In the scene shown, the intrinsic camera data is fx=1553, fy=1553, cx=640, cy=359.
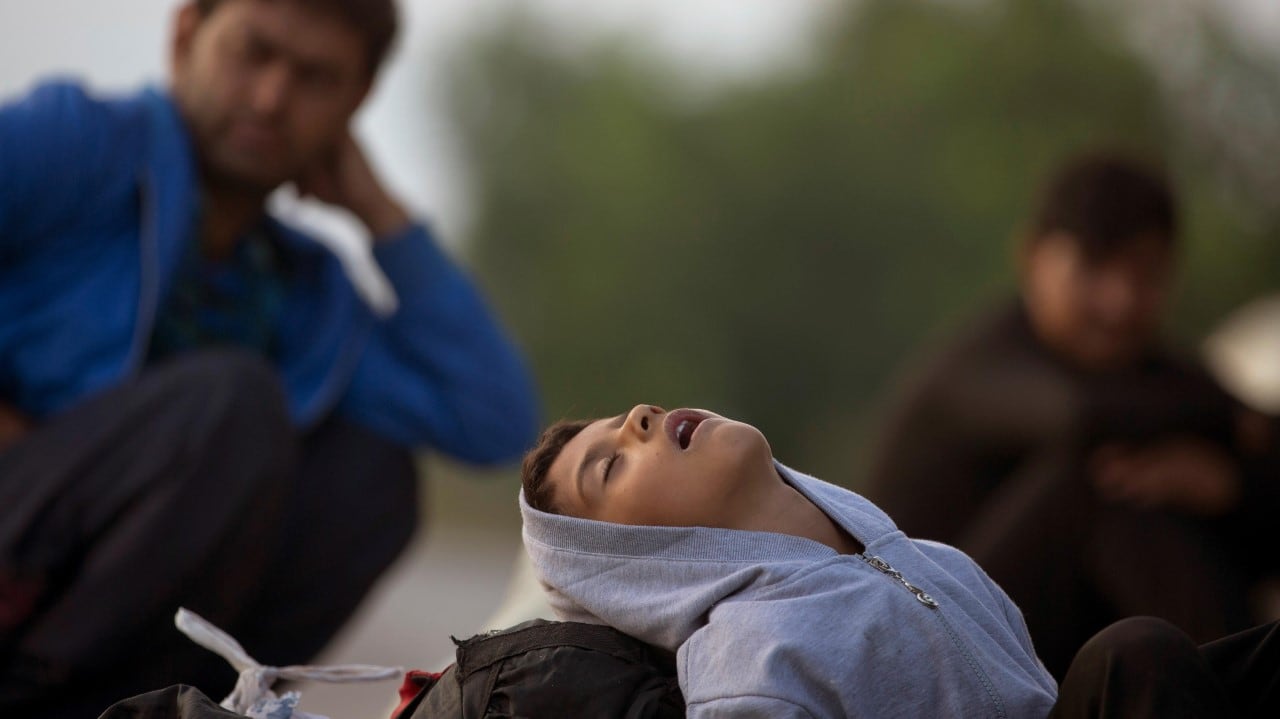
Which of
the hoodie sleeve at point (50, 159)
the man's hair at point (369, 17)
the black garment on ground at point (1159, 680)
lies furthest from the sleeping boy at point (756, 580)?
the man's hair at point (369, 17)

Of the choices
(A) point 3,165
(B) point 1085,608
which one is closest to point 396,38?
(A) point 3,165

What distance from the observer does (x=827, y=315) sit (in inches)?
580

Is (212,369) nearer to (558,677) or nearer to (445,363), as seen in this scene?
(445,363)

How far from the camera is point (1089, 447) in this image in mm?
3600

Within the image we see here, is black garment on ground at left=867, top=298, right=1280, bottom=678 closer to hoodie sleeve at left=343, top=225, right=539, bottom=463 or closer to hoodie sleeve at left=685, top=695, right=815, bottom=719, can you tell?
hoodie sleeve at left=343, top=225, right=539, bottom=463

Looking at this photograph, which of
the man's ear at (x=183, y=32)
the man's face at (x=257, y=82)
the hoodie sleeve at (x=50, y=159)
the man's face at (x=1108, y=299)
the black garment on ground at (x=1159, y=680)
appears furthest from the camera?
the man's face at (x=1108, y=299)

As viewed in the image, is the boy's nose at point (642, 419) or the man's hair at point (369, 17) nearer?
the boy's nose at point (642, 419)

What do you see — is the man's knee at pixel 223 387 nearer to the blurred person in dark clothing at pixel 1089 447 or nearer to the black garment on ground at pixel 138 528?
the black garment on ground at pixel 138 528

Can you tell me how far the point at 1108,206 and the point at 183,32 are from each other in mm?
2300

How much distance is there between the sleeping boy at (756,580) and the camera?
5.20 ft

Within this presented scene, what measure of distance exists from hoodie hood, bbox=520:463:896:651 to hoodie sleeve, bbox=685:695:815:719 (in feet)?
0.53

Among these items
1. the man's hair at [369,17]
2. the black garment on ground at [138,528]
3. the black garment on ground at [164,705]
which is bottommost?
the black garment on ground at [138,528]

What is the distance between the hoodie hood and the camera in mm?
1692

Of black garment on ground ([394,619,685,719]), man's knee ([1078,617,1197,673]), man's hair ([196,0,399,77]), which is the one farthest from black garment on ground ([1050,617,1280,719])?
man's hair ([196,0,399,77])
